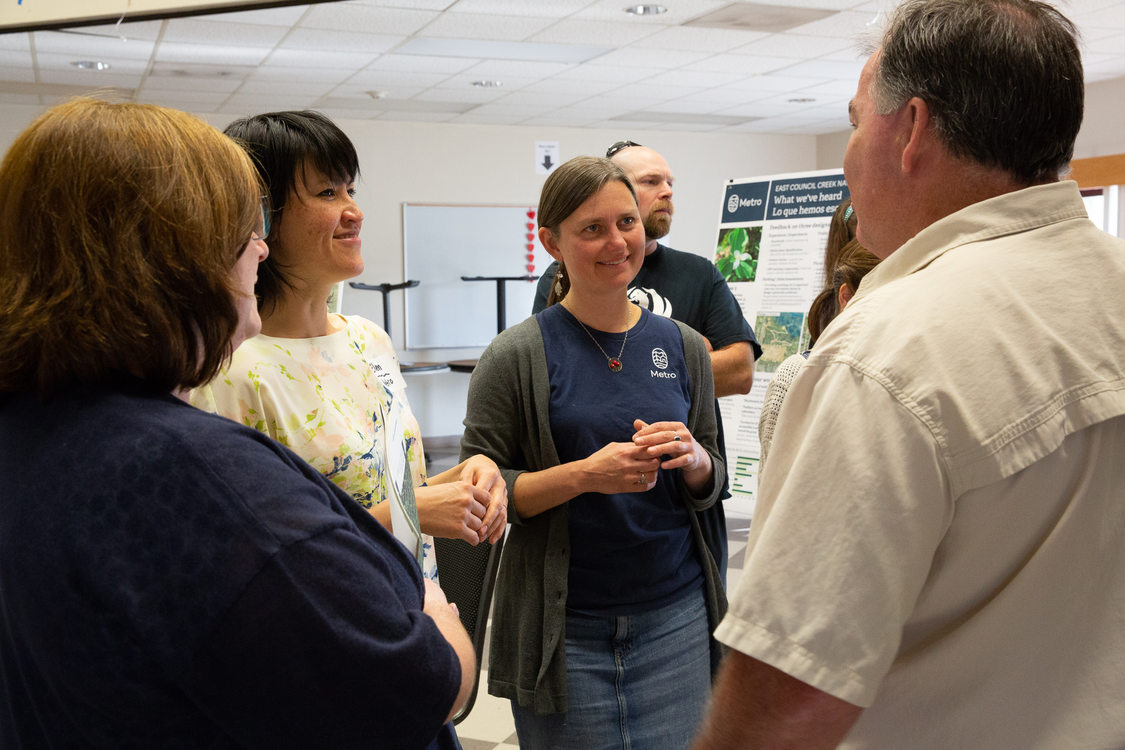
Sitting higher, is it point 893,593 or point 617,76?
point 617,76

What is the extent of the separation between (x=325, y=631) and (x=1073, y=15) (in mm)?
6583

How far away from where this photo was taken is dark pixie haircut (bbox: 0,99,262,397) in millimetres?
803

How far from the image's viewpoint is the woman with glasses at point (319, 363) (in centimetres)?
137

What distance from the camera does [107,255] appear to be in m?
0.82

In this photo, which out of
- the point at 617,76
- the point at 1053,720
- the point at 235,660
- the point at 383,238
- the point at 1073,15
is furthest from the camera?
the point at 383,238

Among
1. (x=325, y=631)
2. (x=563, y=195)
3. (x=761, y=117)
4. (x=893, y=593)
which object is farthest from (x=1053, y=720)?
(x=761, y=117)

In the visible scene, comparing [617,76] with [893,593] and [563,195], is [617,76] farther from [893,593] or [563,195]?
[893,593]

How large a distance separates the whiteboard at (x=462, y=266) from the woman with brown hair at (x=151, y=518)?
8.90 metres

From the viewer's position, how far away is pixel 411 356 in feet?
32.2

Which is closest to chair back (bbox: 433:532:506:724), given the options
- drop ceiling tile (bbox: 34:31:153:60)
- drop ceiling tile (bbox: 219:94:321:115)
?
drop ceiling tile (bbox: 34:31:153:60)

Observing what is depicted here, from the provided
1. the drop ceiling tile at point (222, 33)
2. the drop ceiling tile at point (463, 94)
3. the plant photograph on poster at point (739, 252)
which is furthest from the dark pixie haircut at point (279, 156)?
the drop ceiling tile at point (463, 94)

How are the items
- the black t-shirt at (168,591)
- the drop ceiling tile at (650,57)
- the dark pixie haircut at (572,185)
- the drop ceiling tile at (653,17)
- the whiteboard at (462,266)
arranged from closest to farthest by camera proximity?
the black t-shirt at (168,591) → the dark pixie haircut at (572,185) → the drop ceiling tile at (653,17) → the drop ceiling tile at (650,57) → the whiteboard at (462,266)

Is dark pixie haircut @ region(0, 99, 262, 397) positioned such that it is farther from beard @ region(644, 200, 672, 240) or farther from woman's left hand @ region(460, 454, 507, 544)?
beard @ region(644, 200, 672, 240)

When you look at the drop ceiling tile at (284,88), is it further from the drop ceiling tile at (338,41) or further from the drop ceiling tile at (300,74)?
the drop ceiling tile at (338,41)
